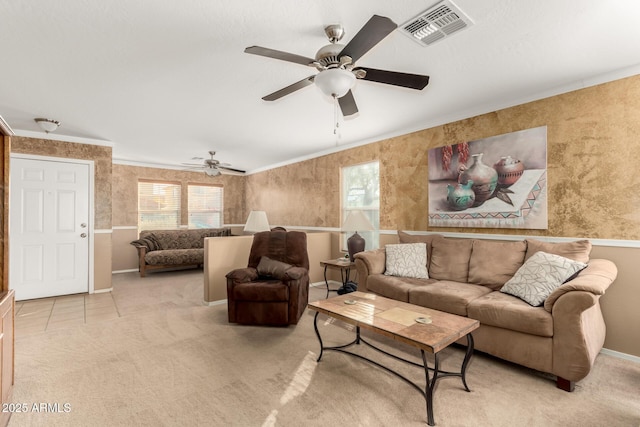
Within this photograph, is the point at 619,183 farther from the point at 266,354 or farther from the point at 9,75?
the point at 9,75

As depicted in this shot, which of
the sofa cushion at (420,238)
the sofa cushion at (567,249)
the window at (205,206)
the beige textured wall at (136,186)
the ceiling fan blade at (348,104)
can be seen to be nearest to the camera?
the ceiling fan blade at (348,104)

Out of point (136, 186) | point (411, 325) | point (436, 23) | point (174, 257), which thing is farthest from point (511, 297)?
point (136, 186)

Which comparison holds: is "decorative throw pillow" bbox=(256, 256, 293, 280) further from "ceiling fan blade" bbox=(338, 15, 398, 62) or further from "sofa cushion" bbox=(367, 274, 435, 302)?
"ceiling fan blade" bbox=(338, 15, 398, 62)

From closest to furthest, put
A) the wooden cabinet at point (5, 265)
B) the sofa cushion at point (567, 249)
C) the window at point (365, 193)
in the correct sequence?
the wooden cabinet at point (5, 265) < the sofa cushion at point (567, 249) < the window at point (365, 193)

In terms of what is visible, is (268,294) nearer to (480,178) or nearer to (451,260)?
(451,260)

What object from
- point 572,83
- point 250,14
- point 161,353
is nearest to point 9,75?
point 250,14

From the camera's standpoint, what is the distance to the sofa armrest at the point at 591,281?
2.09m

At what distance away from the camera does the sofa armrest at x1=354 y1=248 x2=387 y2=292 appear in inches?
143

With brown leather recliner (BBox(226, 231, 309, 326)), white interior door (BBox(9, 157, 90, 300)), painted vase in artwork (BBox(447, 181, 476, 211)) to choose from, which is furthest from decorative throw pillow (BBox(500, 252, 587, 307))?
white interior door (BBox(9, 157, 90, 300))

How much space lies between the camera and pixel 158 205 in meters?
7.20

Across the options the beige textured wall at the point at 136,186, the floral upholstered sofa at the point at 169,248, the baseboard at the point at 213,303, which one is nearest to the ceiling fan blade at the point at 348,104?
the baseboard at the point at 213,303

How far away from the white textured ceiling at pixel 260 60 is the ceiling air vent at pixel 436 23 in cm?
6

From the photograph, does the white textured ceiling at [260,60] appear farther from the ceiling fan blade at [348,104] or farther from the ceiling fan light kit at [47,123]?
the ceiling fan blade at [348,104]

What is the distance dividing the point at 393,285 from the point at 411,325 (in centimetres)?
122
